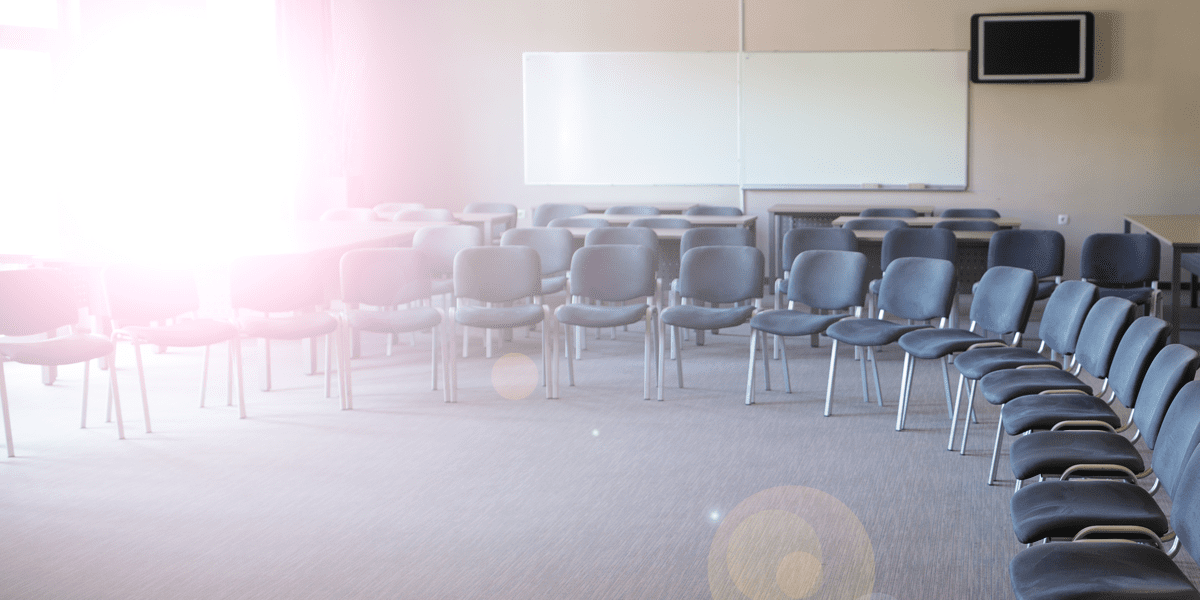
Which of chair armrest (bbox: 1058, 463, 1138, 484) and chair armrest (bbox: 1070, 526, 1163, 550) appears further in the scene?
chair armrest (bbox: 1058, 463, 1138, 484)

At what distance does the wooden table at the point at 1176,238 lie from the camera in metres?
6.48

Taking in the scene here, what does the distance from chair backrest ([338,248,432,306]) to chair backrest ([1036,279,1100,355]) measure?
3.57m

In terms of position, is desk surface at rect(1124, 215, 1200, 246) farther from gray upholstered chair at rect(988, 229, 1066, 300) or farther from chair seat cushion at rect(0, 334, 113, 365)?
chair seat cushion at rect(0, 334, 113, 365)

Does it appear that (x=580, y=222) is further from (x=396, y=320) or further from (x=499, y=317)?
(x=396, y=320)

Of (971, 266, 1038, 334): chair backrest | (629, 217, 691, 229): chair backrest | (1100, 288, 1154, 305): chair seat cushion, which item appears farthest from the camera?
(629, 217, 691, 229): chair backrest

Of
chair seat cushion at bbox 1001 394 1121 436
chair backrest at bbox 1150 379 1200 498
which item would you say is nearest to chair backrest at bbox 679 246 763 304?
chair seat cushion at bbox 1001 394 1121 436

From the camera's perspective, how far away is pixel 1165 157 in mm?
9953

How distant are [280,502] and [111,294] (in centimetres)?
201

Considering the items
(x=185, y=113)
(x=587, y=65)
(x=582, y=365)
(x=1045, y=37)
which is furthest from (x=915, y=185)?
(x=185, y=113)

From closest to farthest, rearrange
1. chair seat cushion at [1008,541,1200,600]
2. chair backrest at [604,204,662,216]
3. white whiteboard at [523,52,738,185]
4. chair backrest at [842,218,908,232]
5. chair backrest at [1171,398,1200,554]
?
chair seat cushion at [1008,541,1200,600]
chair backrest at [1171,398,1200,554]
chair backrest at [842,218,908,232]
chair backrest at [604,204,662,216]
white whiteboard at [523,52,738,185]

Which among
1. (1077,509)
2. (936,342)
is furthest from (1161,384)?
(936,342)

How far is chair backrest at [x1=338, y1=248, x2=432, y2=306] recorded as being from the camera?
19.7 ft

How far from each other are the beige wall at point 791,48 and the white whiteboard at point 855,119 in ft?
0.48

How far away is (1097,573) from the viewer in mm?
2285
